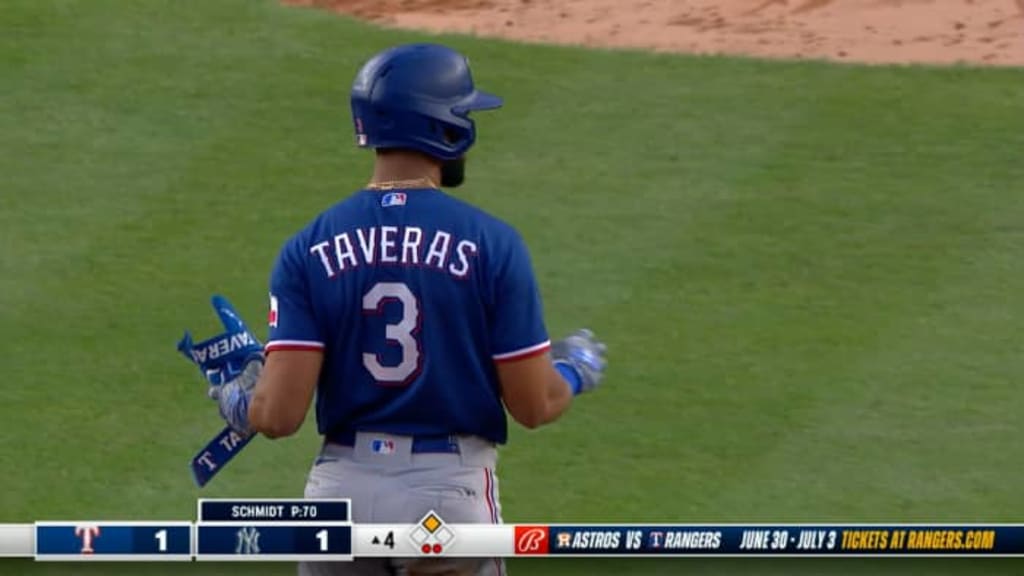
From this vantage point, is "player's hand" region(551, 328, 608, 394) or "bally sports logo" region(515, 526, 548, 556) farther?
"bally sports logo" region(515, 526, 548, 556)

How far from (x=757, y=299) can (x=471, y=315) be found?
5.25 m

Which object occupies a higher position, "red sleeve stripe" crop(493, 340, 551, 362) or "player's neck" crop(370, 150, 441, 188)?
"player's neck" crop(370, 150, 441, 188)

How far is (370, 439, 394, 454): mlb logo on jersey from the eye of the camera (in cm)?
592

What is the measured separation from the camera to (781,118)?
12.8 meters

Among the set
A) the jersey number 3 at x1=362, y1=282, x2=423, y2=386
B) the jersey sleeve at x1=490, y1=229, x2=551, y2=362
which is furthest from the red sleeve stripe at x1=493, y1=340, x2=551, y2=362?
the jersey number 3 at x1=362, y1=282, x2=423, y2=386

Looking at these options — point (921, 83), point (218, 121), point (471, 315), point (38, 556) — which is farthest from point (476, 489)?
point (921, 83)

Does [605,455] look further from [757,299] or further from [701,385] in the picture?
[757,299]

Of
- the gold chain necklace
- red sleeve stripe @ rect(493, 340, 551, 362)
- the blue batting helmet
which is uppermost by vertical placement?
the blue batting helmet

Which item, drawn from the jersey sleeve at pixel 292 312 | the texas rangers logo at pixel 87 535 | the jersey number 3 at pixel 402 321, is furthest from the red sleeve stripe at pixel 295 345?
the texas rangers logo at pixel 87 535

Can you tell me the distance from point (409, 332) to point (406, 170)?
42 centimetres

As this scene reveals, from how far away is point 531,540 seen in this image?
21.5ft

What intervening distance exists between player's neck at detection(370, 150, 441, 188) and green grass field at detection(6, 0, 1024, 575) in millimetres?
2023

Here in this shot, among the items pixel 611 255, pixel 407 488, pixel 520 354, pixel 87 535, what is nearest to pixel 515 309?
pixel 520 354

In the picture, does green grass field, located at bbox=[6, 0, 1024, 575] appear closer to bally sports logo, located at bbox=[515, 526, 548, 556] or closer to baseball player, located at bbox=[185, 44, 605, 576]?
bally sports logo, located at bbox=[515, 526, 548, 556]
